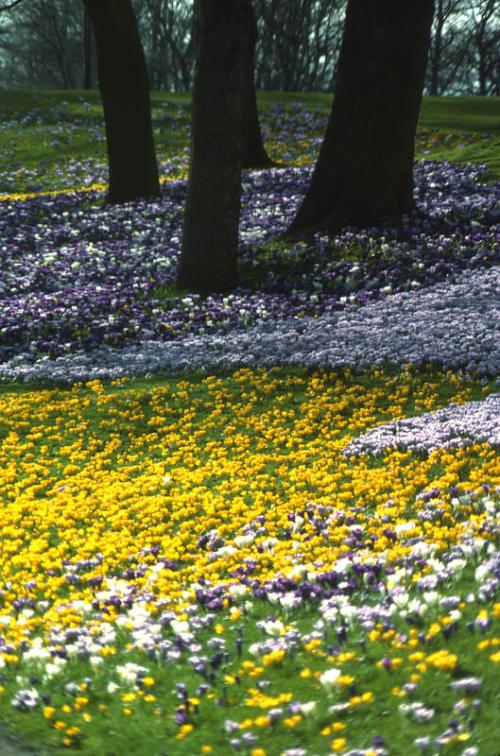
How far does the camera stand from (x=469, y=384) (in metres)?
10.4

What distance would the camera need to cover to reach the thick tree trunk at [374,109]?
16.6 metres

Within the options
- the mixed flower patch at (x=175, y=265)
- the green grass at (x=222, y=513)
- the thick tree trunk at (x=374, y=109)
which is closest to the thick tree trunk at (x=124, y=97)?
the mixed flower patch at (x=175, y=265)

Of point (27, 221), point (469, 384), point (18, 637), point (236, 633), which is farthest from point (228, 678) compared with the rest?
point (27, 221)

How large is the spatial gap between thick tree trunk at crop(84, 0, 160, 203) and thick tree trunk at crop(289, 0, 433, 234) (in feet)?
22.7

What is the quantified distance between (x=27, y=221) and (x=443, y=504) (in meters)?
18.3

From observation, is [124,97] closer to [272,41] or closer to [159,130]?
[159,130]

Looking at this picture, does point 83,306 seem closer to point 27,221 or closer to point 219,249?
point 219,249

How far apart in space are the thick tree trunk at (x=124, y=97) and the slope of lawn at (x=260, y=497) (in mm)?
4872

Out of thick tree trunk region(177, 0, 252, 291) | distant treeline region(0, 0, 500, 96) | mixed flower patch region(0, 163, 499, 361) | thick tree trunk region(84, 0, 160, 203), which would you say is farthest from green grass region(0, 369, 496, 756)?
A: distant treeline region(0, 0, 500, 96)

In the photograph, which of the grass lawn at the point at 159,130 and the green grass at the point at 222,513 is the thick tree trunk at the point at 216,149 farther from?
the grass lawn at the point at 159,130

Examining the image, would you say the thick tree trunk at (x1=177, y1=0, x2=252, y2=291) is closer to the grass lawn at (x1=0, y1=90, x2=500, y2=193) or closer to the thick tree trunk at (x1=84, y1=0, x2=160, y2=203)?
the thick tree trunk at (x1=84, y1=0, x2=160, y2=203)

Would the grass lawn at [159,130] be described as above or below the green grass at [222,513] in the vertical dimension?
above

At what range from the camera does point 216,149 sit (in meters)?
14.6

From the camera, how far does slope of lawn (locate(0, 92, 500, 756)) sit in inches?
192
